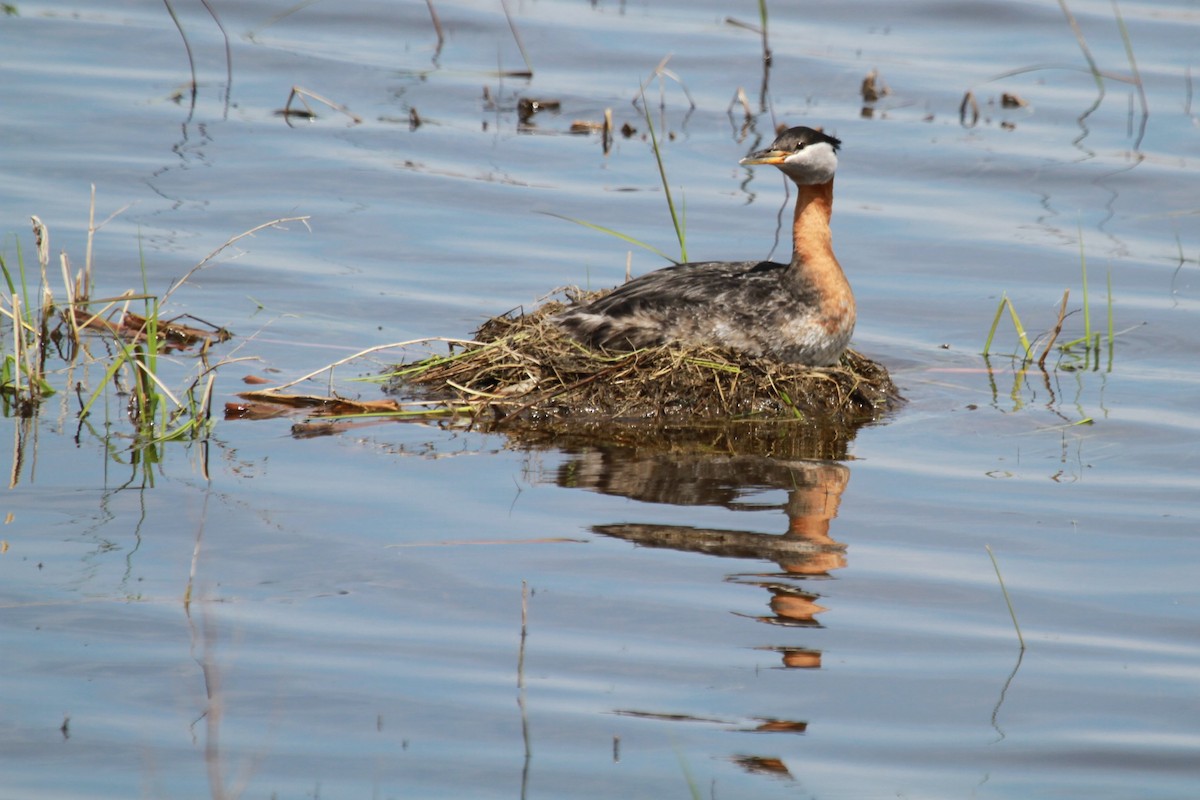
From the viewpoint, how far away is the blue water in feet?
16.7

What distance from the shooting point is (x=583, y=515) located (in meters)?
Answer: 6.94

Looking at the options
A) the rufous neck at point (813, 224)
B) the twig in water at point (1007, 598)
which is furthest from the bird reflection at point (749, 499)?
the rufous neck at point (813, 224)

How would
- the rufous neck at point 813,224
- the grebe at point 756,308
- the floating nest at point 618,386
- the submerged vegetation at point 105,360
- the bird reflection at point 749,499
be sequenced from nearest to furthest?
the bird reflection at point 749,499
the submerged vegetation at point 105,360
the floating nest at point 618,386
the grebe at point 756,308
the rufous neck at point 813,224

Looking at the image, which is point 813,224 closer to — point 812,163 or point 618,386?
point 812,163

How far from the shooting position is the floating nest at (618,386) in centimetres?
827

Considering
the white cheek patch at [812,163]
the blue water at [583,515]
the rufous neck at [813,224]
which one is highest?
the white cheek patch at [812,163]

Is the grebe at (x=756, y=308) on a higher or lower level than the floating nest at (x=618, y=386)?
higher

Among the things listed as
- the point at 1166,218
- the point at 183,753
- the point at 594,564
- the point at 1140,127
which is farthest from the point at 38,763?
the point at 1140,127

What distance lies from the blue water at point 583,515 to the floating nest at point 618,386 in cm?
27

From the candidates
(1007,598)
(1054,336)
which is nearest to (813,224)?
(1054,336)

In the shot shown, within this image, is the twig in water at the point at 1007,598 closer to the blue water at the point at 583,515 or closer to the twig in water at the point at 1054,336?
the blue water at the point at 583,515

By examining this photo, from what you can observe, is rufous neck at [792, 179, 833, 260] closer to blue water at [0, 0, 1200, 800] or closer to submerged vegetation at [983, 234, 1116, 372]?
blue water at [0, 0, 1200, 800]

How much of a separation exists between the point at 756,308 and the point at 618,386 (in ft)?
2.81

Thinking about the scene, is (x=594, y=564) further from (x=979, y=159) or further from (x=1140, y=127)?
(x=1140, y=127)
